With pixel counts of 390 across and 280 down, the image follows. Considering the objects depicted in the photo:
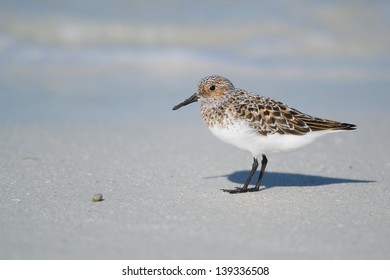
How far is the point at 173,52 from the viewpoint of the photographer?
1355 centimetres

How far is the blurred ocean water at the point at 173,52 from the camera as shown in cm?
996

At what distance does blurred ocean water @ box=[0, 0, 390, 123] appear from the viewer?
996 cm

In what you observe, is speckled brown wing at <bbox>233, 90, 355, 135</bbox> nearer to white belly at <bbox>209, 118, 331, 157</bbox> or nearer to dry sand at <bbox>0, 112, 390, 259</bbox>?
white belly at <bbox>209, 118, 331, 157</bbox>

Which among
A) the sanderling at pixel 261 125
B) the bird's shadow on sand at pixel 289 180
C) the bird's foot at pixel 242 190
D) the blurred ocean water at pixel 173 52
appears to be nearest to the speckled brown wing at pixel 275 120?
the sanderling at pixel 261 125

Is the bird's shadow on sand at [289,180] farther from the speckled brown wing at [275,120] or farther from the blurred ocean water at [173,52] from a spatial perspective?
the blurred ocean water at [173,52]

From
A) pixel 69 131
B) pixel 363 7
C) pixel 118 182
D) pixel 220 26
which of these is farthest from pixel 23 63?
pixel 363 7

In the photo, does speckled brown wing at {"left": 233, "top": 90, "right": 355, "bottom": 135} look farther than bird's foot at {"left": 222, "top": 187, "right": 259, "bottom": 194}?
No

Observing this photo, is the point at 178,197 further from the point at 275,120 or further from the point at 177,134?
the point at 177,134

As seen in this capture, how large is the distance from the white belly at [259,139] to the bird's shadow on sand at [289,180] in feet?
2.06

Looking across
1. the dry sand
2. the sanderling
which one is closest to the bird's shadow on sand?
the dry sand

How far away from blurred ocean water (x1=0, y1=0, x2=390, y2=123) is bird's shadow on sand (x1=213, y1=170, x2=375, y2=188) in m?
3.21

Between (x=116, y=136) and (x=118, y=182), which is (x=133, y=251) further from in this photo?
(x=116, y=136)

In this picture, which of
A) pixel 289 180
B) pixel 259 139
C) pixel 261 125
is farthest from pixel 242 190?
pixel 289 180

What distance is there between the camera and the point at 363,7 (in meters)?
17.4
